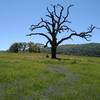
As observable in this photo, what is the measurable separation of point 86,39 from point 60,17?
5.75m

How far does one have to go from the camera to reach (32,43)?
10125 cm

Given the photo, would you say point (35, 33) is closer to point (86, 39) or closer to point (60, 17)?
point (60, 17)

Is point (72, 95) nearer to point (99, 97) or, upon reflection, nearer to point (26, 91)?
point (99, 97)

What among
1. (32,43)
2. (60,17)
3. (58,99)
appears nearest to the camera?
(58,99)

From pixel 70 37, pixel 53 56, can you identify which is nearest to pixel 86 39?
pixel 70 37

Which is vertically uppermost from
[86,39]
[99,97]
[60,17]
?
[60,17]

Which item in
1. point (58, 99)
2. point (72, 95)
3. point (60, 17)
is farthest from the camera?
point (60, 17)

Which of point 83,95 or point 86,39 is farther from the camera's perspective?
point 86,39

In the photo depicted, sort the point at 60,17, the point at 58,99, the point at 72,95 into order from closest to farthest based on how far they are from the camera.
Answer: the point at 58,99
the point at 72,95
the point at 60,17

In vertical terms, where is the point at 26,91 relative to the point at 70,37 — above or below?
below

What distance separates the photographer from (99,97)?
15.2m

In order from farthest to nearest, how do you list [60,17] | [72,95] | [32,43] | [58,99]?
[32,43], [60,17], [72,95], [58,99]

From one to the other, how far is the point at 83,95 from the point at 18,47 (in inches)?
3394

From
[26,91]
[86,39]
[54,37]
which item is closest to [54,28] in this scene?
[54,37]
